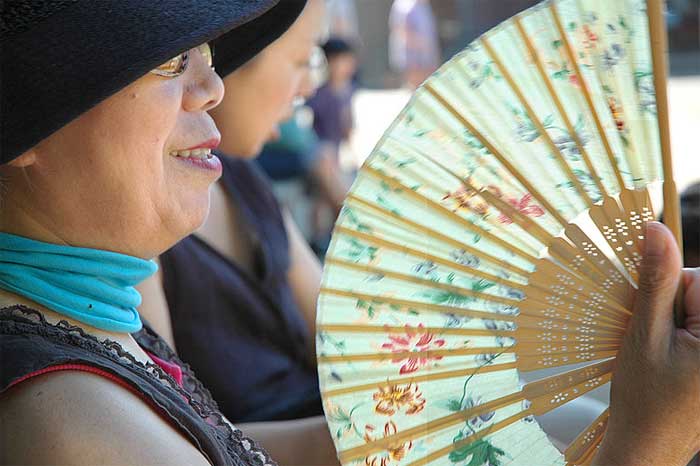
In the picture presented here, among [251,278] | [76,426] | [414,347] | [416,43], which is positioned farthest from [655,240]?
[416,43]

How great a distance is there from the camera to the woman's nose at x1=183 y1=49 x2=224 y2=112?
116cm

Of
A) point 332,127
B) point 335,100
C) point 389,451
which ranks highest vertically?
point 335,100

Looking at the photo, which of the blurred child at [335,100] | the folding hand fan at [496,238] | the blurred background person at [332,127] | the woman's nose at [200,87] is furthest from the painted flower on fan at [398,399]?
the blurred child at [335,100]

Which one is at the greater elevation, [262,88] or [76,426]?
[262,88]

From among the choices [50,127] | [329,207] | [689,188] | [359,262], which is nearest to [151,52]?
[50,127]

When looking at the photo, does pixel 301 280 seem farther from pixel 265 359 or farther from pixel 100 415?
pixel 100 415

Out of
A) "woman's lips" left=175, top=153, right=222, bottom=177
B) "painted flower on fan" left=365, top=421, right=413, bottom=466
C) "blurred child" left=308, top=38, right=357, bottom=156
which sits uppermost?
"blurred child" left=308, top=38, right=357, bottom=156

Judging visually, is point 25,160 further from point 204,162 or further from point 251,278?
point 251,278

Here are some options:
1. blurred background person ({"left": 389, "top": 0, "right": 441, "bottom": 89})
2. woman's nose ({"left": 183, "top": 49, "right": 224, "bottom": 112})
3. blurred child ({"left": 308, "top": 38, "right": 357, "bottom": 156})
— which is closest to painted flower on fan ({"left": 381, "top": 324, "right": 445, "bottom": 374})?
woman's nose ({"left": 183, "top": 49, "right": 224, "bottom": 112})

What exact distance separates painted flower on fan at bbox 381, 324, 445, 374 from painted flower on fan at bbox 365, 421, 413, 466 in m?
0.08

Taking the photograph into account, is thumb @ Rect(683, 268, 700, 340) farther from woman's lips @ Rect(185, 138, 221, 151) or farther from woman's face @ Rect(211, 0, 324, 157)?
woman's face @ Rect(211, 0, 324, 157)

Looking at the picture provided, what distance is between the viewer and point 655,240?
1084mm

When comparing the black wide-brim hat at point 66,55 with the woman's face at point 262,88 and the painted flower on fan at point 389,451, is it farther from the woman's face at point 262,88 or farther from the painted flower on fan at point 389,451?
the woman's face at point 262,88

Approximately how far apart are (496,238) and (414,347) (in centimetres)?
17
